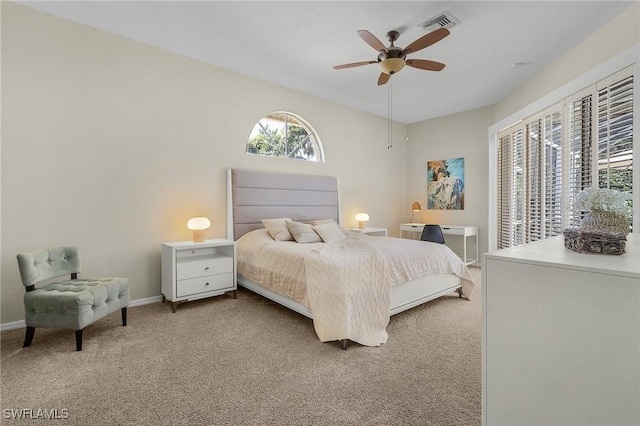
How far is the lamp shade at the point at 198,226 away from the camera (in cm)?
328

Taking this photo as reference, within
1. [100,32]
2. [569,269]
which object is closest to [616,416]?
[569,269]

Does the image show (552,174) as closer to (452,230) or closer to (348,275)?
(452,230)

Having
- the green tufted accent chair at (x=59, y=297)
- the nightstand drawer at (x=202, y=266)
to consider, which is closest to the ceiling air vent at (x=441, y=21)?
the nightstand drawer at (x=202, y=266)

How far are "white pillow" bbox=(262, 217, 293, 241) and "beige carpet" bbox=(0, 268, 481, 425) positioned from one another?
1093mm

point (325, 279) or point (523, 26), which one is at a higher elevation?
point (523, 26)

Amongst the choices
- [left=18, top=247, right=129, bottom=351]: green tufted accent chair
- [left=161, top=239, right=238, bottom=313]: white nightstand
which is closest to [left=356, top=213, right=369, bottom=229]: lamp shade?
[left=161, top=239, right=238, bottom=313]: white nightstand

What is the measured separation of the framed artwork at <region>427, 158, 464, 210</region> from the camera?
549 cm

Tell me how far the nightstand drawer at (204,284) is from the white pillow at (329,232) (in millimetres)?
1200

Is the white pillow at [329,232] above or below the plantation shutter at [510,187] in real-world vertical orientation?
below

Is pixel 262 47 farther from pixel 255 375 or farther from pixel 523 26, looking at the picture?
pixel 255 375

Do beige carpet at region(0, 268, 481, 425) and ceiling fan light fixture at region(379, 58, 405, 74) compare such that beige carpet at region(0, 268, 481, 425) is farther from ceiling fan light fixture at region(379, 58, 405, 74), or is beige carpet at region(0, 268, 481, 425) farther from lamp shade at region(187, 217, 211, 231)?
ceiling fan light fixture at region(379, 58, 405, 74)

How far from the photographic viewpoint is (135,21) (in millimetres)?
2771

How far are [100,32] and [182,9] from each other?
1.06 meters

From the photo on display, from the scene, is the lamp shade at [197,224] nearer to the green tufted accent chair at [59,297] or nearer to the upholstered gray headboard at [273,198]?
the upholstered gray headboard at [273,198]
